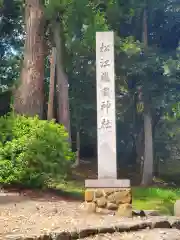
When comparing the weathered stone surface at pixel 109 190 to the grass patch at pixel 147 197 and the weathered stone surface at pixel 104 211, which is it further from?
the grass patch at pixel 147 197

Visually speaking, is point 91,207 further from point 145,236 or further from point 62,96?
point 62,96

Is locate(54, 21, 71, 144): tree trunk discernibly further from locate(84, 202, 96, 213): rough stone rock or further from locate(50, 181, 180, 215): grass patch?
locate(84, 202, 96, 213): rough stone rock

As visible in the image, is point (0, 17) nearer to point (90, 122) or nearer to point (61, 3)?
point (61, 3)

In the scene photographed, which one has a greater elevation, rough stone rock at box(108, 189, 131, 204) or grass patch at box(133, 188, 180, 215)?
rough stone rock at box(108, 189, 131, 204)

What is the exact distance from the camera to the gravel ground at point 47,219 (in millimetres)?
6531

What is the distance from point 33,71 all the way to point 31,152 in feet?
13.3

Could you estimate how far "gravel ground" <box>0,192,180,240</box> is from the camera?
6.53m

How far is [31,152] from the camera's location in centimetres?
1150

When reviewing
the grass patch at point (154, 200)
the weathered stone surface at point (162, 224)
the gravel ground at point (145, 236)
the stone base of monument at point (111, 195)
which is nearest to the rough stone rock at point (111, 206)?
the stone base of monument at point (111, 195)

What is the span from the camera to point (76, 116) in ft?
76.8

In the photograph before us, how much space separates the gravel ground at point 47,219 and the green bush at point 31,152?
2.36ft

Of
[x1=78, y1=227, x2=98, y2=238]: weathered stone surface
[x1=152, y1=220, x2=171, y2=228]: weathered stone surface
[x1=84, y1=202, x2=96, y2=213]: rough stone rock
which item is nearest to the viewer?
[x1=78, y1=227, x2=98, y2=238]: weathered stone surface

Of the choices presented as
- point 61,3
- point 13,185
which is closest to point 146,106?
point 61,3

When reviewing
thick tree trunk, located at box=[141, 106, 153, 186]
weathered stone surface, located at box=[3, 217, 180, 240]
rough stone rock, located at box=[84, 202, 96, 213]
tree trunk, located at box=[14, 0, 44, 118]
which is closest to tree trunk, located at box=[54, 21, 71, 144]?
thick tree trunk, located at box=[141, 106, 153, 186]
